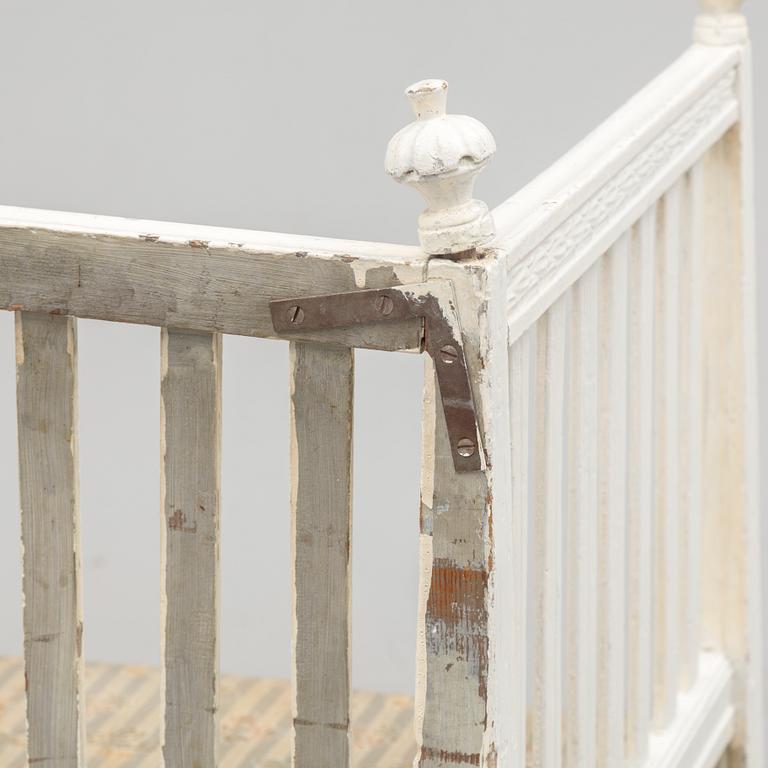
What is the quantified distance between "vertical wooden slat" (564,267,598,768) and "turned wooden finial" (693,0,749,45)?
48 cm

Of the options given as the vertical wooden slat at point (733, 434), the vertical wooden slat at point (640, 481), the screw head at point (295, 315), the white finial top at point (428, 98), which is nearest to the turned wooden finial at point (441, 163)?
the white finial top at point (428, 98)

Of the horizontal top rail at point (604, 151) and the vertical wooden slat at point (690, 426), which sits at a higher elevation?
the horizontal top rail at point (604, 151)

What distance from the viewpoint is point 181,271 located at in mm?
1224

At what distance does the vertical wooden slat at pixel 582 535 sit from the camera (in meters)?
1.53

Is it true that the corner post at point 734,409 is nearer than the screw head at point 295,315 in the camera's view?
No

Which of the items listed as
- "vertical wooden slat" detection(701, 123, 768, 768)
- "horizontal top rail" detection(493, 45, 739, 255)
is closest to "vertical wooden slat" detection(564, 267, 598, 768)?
"horizontal top rail" detection(493, 45, 739, 255)

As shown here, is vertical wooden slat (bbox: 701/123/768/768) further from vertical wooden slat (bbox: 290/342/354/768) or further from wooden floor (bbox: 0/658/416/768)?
vertical wooden slat (bbox: 290/342/354/768)

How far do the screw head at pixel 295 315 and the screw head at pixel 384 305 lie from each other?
59mm

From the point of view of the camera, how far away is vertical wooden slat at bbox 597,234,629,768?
1.60 m

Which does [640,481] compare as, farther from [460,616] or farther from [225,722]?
[225,722]

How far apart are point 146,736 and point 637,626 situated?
2.27 feet

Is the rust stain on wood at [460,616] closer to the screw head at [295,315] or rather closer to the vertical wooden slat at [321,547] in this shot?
the vertical wooden slat at [321,547]

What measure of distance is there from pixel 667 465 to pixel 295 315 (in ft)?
2.43

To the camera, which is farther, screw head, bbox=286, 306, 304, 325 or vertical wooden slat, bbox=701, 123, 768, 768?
vertical wooden slat, bbox=701, 123, 768, 768
